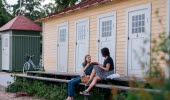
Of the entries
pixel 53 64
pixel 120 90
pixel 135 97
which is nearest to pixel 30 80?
pixel 53 64

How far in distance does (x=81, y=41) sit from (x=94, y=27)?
1.13 m

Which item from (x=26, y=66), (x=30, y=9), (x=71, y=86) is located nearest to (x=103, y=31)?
(x=71, y=86)

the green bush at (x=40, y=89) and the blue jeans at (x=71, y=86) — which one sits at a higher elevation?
the blue jeans at (x=71, y=86)

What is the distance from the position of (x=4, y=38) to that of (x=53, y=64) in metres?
8.62

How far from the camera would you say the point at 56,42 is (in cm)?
1684

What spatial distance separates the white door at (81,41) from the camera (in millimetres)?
14273

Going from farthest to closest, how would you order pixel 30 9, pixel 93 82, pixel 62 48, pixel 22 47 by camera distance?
1. pixel 30 9
2. pixel 22 47
3. pixel 62 48
4. pixel 93 82

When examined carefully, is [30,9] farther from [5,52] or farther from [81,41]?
[81,41]

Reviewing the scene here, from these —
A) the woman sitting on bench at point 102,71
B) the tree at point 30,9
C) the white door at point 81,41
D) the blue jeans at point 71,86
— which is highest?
the tree at point 30,9

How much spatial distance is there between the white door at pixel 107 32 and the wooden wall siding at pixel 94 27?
0.21m

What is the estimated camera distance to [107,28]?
12.9m

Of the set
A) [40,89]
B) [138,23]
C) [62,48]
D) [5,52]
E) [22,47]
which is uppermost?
[138,23]

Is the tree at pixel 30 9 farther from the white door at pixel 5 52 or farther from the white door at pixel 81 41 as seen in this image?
the white door at pixel 81 41

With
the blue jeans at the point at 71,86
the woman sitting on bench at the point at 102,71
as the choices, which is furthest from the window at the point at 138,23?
the blue jeans at the point at 71,86
